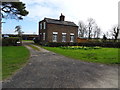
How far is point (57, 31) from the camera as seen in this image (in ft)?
95.2

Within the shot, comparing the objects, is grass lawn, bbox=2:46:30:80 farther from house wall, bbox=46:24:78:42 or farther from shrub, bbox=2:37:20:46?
house wall, bbox=46:24:78:42

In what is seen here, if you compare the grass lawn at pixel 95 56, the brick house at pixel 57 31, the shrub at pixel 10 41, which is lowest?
the grass lawn at pixel 95 56

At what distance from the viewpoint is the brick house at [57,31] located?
→ 27750 mm

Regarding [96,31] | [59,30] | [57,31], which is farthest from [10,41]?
[96,31]

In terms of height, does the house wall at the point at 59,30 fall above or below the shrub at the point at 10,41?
above

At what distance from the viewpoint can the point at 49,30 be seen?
27734 mm

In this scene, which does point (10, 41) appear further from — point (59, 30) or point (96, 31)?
point (96, 31)

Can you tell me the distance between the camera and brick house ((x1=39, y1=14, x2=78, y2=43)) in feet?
91.0

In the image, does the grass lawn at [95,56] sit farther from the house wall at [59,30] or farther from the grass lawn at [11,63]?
the house wall at [59,30]

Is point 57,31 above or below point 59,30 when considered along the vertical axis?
below

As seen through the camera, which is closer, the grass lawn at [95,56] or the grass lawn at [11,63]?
the grass lawn at [11,63]

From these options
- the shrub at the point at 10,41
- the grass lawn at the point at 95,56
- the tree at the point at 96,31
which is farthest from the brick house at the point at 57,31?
the tree at the point at 96,31

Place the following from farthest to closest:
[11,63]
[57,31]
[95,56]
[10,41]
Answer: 1. [57,31]
2. [10,41]
3. [95,56]
4. [11,63]

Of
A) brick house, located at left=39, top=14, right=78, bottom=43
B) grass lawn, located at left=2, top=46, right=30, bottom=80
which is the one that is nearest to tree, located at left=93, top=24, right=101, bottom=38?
brick house, located at left=39, top=14, right=78, bottom=43
